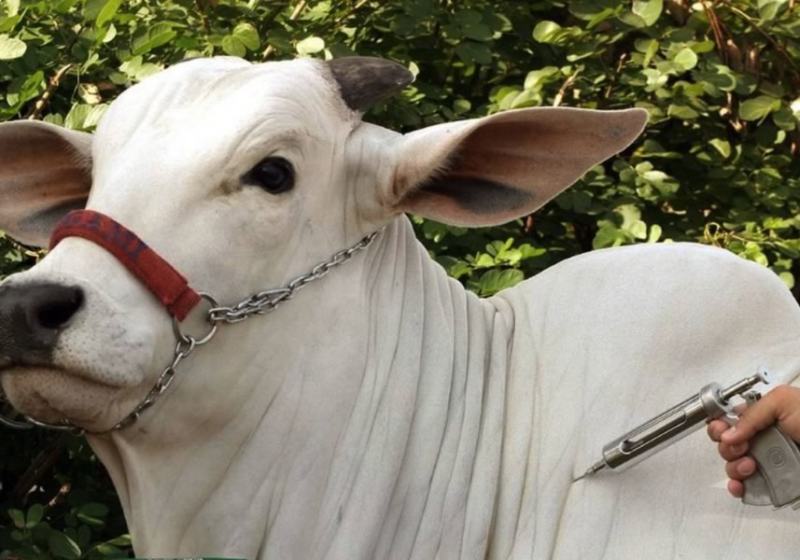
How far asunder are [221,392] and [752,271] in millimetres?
940

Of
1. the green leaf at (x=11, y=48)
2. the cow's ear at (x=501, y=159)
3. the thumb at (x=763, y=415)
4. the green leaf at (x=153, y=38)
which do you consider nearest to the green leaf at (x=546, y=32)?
the green leaf at (x=153, y=38)

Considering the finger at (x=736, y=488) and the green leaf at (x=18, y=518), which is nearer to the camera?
the finger at (x=736, y=488)

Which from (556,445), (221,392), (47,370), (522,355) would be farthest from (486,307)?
(47,370)

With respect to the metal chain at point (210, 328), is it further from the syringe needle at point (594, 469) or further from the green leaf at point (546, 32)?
the green leaf at point (546, 32)

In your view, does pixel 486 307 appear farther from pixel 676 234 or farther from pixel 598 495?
pixel 676 234

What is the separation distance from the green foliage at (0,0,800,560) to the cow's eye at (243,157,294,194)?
53.8 inches

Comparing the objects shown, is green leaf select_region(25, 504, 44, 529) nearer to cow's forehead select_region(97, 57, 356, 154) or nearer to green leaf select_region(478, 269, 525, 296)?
green leaf select_region(478, 269, 525, 296)

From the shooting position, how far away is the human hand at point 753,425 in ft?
8.14

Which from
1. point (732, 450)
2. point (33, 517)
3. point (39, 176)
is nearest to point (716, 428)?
point (732, 450)

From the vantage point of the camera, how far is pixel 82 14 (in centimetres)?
418

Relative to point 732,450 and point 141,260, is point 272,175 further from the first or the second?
point 732,450

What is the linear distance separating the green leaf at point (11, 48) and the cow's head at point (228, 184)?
2.98 ft

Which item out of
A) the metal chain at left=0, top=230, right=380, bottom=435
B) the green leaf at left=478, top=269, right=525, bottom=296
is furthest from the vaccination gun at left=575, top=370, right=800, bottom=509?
the green leaf at left=478, top=269, right=525, bottom=296

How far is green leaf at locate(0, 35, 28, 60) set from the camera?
12.7ft
